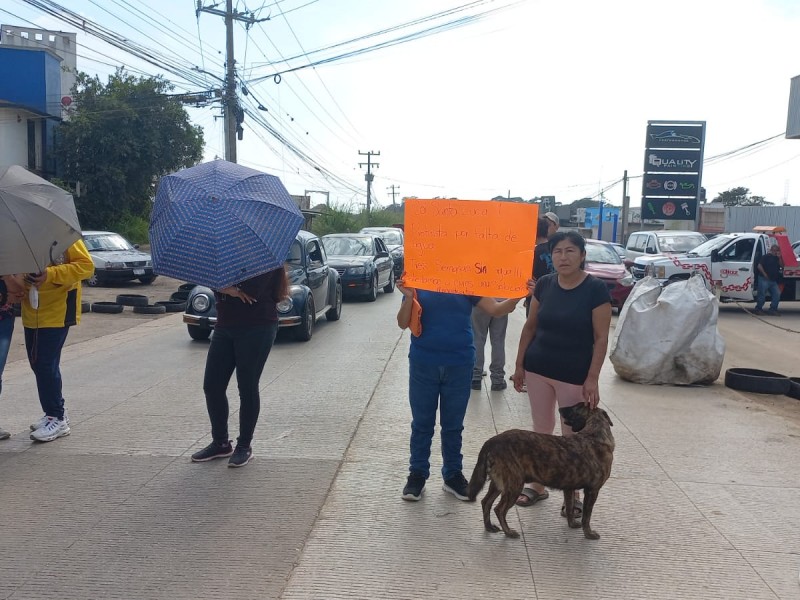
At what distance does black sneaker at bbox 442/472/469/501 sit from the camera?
4.77m

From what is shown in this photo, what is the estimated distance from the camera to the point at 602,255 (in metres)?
18.2

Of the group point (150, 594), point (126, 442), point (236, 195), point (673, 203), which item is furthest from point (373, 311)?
point (673, 203)

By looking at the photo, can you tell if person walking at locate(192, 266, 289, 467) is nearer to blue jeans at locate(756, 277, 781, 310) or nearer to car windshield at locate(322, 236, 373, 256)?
car windshield at locate(322, 236, 373, 256)

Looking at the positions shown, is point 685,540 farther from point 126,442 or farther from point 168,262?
point 126,442

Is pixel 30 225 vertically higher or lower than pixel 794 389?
higher

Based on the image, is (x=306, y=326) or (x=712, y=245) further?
(x=712, y=245)

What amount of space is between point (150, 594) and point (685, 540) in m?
2.90

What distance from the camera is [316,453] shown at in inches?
226

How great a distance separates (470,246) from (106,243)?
68.1ft

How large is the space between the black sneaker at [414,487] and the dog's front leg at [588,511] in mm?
1061

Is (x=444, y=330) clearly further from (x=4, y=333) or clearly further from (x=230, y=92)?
(x=230, y=92)

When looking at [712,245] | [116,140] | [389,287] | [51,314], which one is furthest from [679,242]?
[116,140]

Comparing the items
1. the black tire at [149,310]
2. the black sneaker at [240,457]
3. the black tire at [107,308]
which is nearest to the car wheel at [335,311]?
the black tire at [149,310]

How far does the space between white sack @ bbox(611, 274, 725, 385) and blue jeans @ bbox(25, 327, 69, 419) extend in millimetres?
6226
